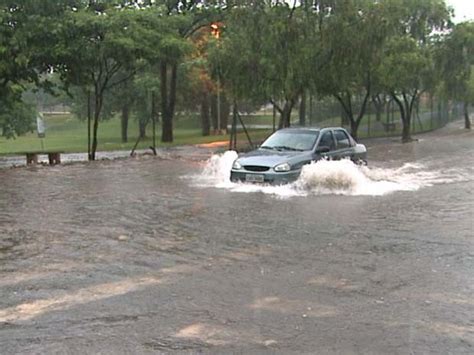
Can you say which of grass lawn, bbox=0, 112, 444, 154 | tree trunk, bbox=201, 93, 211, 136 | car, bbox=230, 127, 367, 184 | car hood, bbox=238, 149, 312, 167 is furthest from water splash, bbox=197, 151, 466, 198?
tree trunk, bbox=201, 93, 211, 136

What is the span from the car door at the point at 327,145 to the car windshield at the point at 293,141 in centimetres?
16

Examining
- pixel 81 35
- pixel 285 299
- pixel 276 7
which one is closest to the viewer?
pixel 285 299

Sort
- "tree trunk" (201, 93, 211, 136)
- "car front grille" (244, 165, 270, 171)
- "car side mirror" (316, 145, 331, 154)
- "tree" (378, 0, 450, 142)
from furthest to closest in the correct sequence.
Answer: "tree trunk" (201, 93, 211, 136), "tree" (378, 0, 450, 142), "car side mirror" (316, 145, 331, 154), "car front grille" (244, 165, 270, 171)

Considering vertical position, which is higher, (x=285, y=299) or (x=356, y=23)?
(x=356, y=23)

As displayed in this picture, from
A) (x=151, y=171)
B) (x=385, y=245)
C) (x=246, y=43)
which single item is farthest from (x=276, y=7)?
(x=385, y=245)

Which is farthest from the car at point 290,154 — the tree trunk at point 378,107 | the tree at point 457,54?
the tree trunk at point 378,107

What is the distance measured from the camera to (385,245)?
28.7ft

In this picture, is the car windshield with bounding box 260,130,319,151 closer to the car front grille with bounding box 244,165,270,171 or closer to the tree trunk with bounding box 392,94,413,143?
the car front grille with bounding box 244,165,270,171

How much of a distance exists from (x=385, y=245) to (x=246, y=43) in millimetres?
19957

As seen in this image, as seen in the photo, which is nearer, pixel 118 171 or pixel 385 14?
pixel 118 171

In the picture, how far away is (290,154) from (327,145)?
145 cm

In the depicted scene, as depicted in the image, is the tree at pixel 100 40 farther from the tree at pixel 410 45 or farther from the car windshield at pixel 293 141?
the tree at pixel 410 45

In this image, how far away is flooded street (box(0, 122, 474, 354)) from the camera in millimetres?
5113

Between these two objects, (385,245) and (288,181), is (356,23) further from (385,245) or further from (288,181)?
(385,245)
